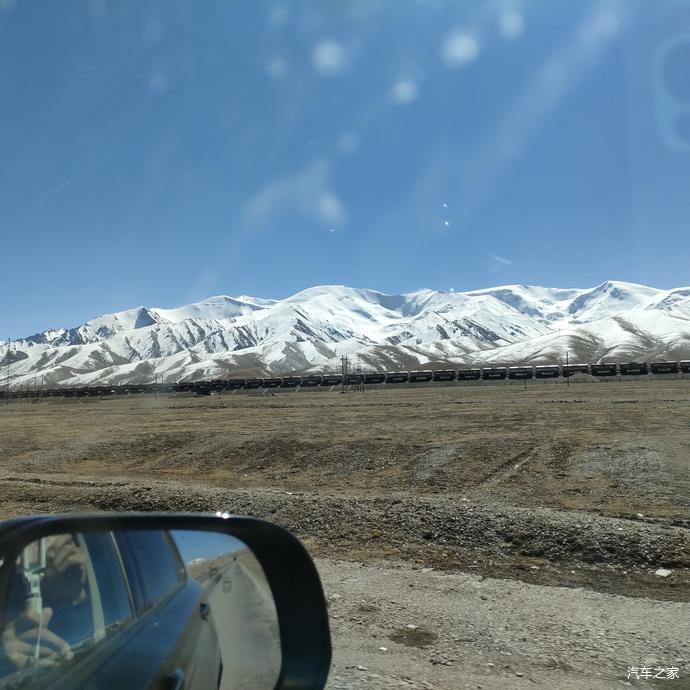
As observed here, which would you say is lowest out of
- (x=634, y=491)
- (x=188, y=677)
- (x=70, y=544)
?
(x=634, y=491)

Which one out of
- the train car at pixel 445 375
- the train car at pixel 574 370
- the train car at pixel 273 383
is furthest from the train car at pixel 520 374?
the train car at pixel 273 383

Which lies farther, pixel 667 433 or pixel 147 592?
pixel 667 433

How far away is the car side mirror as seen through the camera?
1.97 m

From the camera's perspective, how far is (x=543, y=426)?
2911 cm

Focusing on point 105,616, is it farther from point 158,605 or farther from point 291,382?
point 291,382

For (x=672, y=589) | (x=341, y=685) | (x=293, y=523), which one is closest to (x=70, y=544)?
(x=341, y=685)

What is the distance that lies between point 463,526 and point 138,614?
8.19 metres

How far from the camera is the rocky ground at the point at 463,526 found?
5.64 metres

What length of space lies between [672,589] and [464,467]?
11.1 metres

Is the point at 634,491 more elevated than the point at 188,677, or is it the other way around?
the point at 188,677

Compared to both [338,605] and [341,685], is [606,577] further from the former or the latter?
[341,685]

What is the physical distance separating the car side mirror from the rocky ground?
7.53 ft

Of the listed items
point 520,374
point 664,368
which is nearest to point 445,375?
point 520,374

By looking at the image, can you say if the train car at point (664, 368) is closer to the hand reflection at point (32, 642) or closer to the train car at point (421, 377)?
the train car at point (421, 377)
